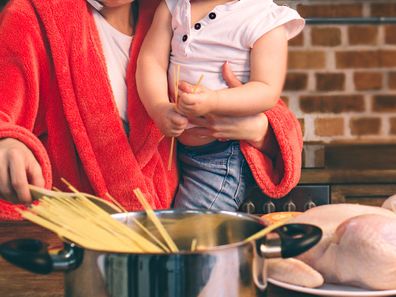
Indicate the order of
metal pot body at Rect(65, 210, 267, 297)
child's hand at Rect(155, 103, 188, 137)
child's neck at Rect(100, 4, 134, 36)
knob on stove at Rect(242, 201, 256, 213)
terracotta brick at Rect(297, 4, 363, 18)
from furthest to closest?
terracotta brick at Rect(297, 4, 363, 18) → knob on stove at Rect(242, 201, 256, 213) → child's neck at Rect(100, 4, 134, 36) → child's hand at Rect(155, 103, 188, 137) → metal pot body at Rect(65, 210, 267, 297)

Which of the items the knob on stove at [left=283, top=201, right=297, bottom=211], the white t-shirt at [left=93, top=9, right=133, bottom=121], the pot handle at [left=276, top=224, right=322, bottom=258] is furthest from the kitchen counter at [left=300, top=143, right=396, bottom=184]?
the pot handle at [left=276, top=224, right=322, bottom=258]

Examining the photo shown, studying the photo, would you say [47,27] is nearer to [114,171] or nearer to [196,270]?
[114,171]

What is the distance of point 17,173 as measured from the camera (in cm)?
95

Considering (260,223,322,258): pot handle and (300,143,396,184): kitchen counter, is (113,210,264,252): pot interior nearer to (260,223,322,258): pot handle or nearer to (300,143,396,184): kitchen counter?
(260,223,322,258): pot handle

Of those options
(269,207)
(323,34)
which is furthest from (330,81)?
(269,207)

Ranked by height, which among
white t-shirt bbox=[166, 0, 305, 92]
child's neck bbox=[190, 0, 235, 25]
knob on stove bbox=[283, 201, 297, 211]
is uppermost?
child's neck bbox=[190, 0, 235, 25]

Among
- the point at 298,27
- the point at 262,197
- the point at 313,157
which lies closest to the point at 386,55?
the point at 313,157

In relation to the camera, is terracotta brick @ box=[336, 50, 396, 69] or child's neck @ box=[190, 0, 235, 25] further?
terracotta brick @ box=[336, 50, 396, 69]

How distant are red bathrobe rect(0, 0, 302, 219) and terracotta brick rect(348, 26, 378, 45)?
1.03 m

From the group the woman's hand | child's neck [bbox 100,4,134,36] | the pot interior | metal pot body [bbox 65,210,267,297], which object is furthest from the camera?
child's neck [bbox 100,4,134,36]

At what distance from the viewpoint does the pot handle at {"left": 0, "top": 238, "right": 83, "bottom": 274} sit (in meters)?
0.52

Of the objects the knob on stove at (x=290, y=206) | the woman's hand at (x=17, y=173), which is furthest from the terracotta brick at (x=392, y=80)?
the woman's hand at (x=17, y=173)

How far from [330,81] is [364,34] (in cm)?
18

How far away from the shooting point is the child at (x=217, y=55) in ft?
3.81
